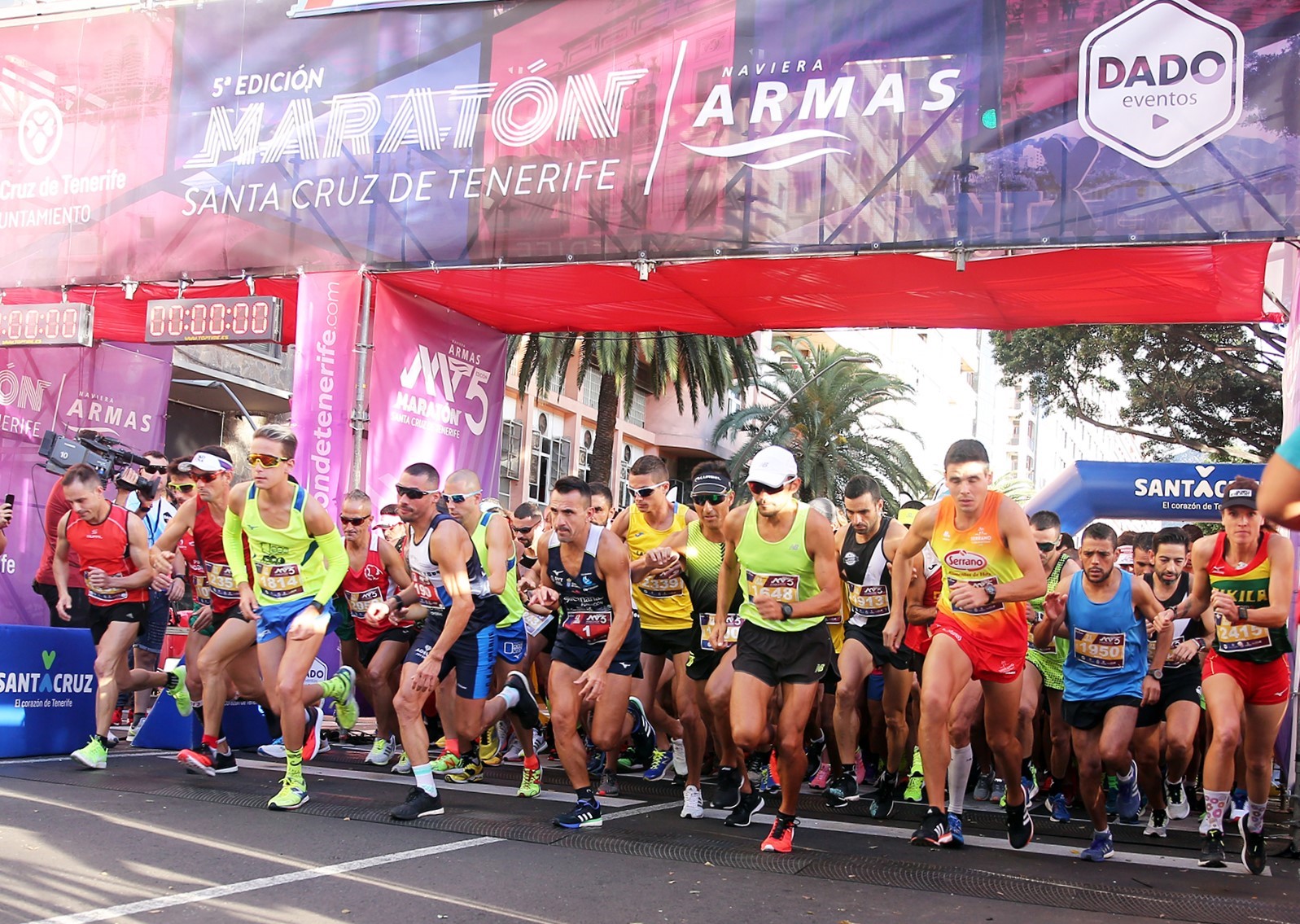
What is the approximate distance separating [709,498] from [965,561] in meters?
1.74

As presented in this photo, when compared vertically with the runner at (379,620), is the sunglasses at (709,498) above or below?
above

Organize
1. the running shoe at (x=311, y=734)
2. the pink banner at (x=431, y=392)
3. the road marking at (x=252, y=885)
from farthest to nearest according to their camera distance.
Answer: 1. the pink banner at (x=431, y=392)
2. the running shoe at (x=311, y=734)
3. the road marking at (x=252, y=885)

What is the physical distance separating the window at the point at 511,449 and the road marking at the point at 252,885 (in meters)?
27.3

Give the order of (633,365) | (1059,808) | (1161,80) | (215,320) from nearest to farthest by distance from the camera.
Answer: (1059,808) < (1161,80) < (215,320) < (633,365)

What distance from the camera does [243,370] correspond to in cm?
2700

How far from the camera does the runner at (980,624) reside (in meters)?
6.79

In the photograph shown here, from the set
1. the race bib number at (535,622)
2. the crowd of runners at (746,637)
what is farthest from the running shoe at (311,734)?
the race bib number at (535,622)

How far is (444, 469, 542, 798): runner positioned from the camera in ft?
26.2

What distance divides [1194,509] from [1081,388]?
1255 centimetres

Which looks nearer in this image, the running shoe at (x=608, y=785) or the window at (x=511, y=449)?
the running shoe at (x=608, y=785)

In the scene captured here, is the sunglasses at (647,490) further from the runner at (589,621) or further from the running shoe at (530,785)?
the running shoe at (530,785)

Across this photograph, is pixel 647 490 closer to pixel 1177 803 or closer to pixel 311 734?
pixel 311 734

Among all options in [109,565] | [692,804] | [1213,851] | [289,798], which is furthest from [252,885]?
[1213,851]

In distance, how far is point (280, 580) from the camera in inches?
308
